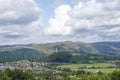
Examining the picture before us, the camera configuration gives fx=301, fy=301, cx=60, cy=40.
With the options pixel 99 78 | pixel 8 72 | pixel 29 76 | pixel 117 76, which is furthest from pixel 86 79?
pixel 8 72

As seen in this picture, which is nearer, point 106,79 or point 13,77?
point 106,79

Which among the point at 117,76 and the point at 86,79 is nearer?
the point at 117,76

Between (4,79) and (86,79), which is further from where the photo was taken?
(86,79)

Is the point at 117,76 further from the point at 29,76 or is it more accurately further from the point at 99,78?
the point at 29,76

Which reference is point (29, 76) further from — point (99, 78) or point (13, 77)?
point (99, 78)

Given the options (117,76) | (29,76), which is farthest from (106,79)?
(29,76)

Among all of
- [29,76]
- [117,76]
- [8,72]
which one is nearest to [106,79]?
[117,76]

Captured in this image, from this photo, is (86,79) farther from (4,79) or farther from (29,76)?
(4,79)

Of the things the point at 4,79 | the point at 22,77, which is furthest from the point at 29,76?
the point at 4,79
